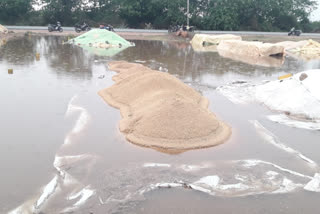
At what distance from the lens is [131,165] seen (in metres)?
4.45

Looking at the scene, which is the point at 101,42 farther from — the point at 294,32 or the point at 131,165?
the point at 294,32

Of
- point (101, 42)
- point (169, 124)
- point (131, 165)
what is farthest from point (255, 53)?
point (131, 165)

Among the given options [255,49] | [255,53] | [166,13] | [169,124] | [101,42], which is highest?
[166,13]

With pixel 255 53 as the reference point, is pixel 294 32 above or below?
above

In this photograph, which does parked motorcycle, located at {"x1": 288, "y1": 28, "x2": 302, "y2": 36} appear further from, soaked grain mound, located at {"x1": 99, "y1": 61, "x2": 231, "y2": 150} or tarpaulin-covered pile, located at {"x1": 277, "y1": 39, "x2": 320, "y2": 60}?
soaked grain mound, located at {"x1": 99, "y1": 61, "x2": 231, "y2": 150}

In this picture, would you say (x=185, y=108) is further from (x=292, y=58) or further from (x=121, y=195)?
(x=292, y=58)

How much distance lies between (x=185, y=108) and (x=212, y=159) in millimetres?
1150

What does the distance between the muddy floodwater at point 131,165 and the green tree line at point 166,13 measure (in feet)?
72.8

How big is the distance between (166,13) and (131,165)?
26.7 metres

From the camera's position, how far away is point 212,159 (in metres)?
4.71

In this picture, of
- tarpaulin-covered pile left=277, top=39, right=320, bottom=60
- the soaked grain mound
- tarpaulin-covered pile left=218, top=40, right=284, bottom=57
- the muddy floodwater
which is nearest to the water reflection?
tarpaulin-covered pile left=218, top=40, right=284, bottom=57

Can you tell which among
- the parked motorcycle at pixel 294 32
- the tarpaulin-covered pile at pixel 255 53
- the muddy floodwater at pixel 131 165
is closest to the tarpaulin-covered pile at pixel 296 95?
the muddy floodwater at pixel 131 165

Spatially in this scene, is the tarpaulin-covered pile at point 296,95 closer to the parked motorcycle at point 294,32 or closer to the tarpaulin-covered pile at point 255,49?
the tarpaulin-covered pile at point 255,49

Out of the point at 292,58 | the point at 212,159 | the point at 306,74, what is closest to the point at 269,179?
the point at 212,159
